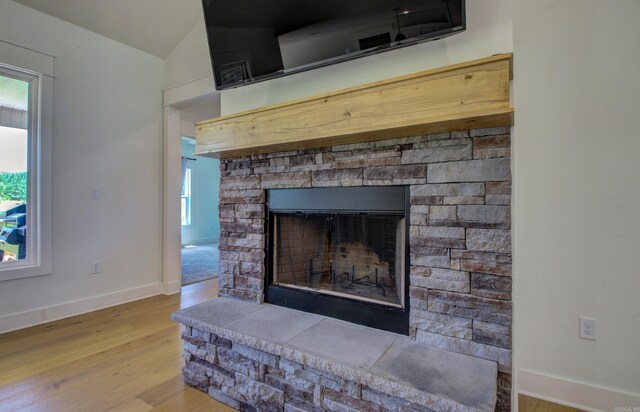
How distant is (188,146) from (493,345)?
7003mm

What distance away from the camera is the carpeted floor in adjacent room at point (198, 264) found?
4.03 m

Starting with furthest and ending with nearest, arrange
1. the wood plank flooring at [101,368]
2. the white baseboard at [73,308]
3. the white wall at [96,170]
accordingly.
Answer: the white wall at [96,170], the white baseboard at [73,308], the wood plank flooring at [101,368]

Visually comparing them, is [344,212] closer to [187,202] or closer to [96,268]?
[96,268]

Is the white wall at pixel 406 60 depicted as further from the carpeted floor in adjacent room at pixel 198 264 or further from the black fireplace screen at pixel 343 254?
the carpeted floor in adjacent room at pixel 198 264

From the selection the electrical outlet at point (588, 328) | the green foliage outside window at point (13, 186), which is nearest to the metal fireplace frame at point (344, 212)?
the electrical outlet at point (588, 328)

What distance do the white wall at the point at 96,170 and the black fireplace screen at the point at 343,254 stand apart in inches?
77.5

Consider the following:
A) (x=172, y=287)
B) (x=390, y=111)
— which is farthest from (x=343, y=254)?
(x=172, y=287)

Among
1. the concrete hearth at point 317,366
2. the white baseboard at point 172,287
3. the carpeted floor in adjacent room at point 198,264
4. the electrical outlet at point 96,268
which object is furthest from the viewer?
the carpeted floor in adjacent room at point 198,264

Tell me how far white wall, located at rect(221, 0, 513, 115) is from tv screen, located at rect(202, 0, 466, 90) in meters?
0.13

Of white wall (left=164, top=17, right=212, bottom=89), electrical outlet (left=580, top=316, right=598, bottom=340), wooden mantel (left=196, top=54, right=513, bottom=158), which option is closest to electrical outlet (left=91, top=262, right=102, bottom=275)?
white wall (left=164, top=17, right=212, bottom=89)

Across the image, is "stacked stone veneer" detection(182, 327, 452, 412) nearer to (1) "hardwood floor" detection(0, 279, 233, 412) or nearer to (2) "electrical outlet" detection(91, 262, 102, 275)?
(1) "hardwood floor" detection(0, 279, 233, 412)

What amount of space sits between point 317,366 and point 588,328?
4.25ft

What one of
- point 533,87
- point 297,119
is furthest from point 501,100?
point 297,119

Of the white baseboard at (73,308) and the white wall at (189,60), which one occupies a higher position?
the white wall at (189,60)
